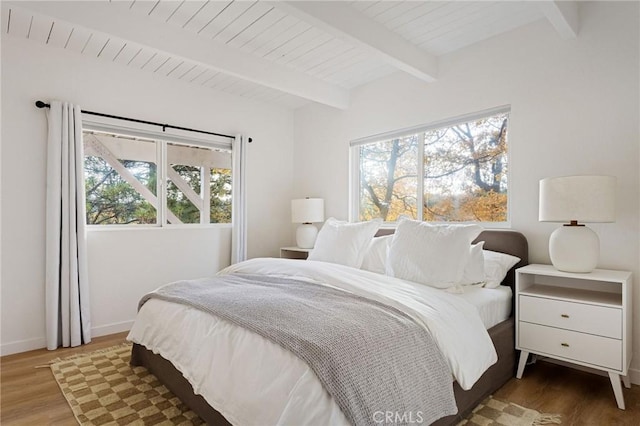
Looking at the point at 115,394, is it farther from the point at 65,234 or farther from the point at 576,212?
the point at 576,212

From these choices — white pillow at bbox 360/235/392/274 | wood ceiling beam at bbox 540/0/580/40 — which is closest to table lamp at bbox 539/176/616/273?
wood ceiling beam at bbox 540/0/580/40

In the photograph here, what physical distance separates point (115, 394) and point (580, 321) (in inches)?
109

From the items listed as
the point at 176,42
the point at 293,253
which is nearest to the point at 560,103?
the point at 176,42

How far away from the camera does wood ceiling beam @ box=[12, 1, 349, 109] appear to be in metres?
2.28

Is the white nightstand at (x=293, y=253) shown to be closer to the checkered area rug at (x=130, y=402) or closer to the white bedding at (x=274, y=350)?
the white bedding at (x=274, y=350)

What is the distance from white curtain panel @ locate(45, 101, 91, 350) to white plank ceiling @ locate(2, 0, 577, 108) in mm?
656

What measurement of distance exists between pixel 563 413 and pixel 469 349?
730mm

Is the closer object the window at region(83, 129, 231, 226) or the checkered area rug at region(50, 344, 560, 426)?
the checkered area rug at region(50, 344, 560, 426)

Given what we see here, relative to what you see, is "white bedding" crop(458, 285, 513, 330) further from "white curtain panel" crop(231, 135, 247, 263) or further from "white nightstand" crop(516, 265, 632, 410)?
"white curtain panel" crop(231, 135, 247, 263)

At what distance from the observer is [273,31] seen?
9.00 ft

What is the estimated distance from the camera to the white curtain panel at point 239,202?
3986 mm

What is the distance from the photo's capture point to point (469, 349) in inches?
67.8

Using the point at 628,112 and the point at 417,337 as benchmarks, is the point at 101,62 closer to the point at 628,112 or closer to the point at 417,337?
the point at 417,337

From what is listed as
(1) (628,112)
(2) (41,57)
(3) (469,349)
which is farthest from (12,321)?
(1) (628,112)
